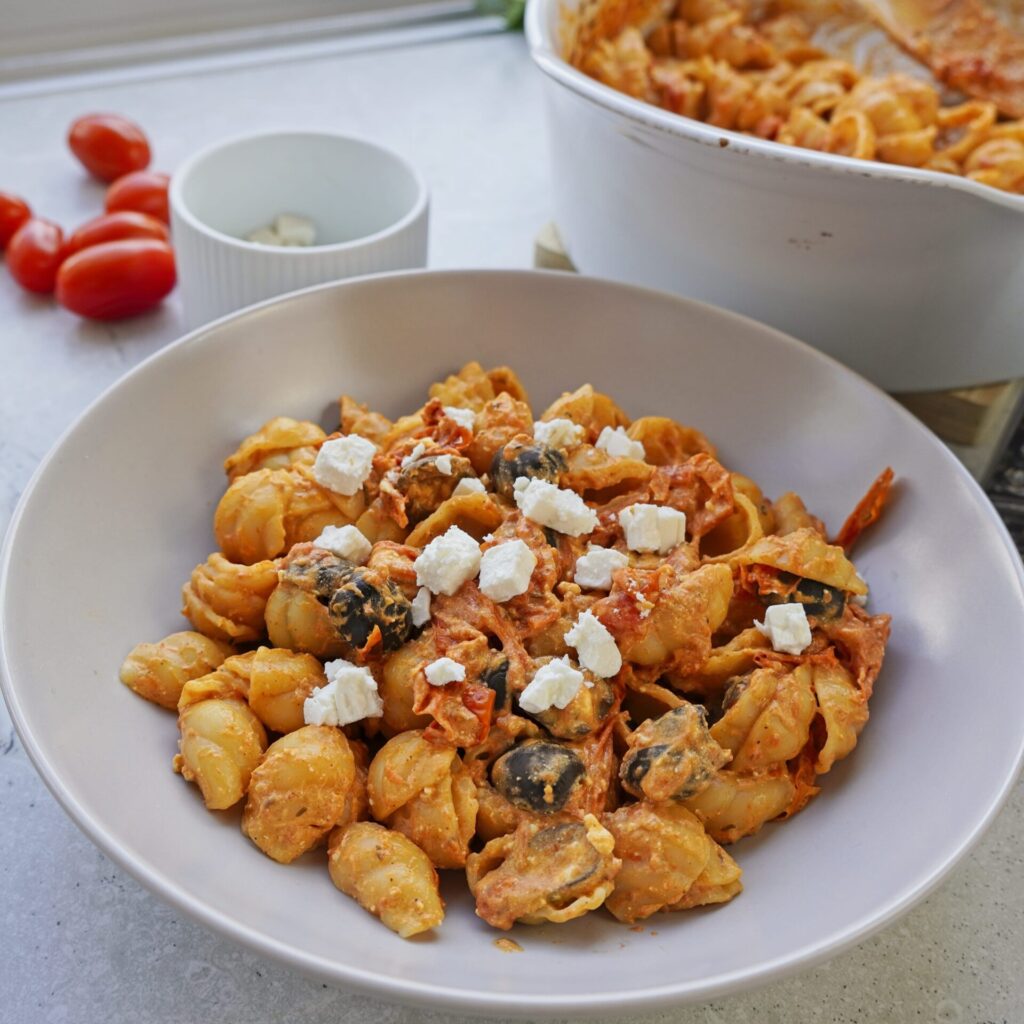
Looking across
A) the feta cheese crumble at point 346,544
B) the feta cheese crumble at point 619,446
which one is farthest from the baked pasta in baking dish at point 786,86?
the feta cheese crumble at point 346,544

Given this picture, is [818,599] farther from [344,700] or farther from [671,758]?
[344,700]

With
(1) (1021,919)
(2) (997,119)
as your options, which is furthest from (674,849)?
(2) (997,119)

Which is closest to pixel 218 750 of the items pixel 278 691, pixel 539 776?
pixel 278 691

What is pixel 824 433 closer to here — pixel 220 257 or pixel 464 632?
pixel 464 632

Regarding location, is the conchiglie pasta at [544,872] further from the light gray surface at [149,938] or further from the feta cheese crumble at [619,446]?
the feta cheese crumble at [619,446]

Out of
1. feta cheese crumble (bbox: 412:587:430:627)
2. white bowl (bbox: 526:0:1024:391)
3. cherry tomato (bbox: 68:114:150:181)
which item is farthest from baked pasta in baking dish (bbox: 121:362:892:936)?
cherry tomato (bbox: 68:114:150:181)
